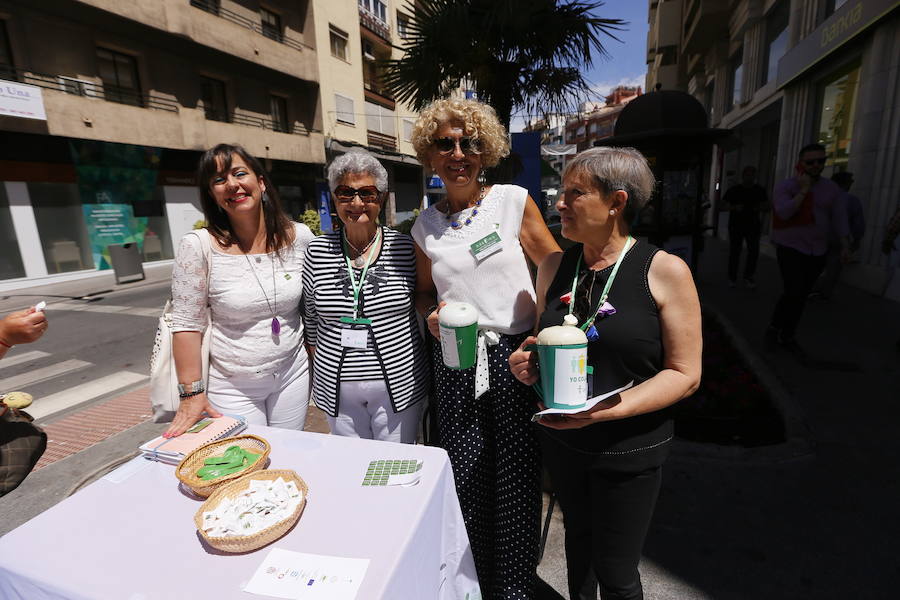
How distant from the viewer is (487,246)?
5.88 ft

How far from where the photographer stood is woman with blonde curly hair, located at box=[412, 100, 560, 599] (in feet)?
5.98

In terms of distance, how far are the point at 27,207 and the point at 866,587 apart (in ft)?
55.9

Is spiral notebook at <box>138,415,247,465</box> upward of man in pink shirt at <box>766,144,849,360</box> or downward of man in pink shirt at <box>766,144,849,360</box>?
downward

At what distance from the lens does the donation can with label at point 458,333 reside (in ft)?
5.24

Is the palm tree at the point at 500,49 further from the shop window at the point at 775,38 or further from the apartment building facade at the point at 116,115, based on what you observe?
the apartment building facade at the point at 116,115

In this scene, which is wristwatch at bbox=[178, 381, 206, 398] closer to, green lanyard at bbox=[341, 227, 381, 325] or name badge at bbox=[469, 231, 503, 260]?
green lanyard at bbox=[341, 227, 381, 325]

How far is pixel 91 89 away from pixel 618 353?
1713 centimetres

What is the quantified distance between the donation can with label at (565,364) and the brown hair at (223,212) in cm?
144

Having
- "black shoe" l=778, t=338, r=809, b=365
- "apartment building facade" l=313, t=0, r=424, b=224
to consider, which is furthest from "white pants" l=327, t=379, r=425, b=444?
"apartment building facade" l=313, t=0, r=424, b=224

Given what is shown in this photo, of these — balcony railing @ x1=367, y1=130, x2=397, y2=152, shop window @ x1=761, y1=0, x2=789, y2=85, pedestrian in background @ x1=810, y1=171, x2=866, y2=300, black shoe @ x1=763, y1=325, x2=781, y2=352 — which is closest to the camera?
black shoe @ x1=763, y1=325, x2=781, y2=352

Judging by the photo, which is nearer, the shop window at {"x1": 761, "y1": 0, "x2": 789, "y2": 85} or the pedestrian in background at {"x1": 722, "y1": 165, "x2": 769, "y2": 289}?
the pedestrian in background at {"x1": 722, "y1": 165, "x2": 769, "y2": 289}

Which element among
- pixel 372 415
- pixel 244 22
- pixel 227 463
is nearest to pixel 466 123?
pixel 372 415

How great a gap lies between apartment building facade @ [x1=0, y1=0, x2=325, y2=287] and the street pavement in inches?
445

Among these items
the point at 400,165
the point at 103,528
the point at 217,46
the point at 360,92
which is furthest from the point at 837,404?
the point at 400,165
